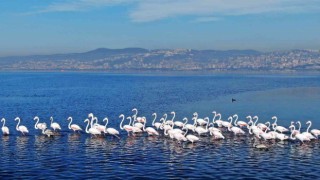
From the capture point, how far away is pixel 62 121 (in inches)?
2286

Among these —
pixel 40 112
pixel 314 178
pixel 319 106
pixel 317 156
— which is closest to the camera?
pixel 314 178

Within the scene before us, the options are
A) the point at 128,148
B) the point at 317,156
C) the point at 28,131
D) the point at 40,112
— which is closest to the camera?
the point at 317,156

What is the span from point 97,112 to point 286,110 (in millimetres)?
29182

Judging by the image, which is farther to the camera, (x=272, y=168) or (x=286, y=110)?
(x=286, y=110)

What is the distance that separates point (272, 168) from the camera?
32.5m

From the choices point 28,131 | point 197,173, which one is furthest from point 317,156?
point 28,131

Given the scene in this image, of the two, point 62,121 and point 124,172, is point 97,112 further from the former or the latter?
point 124,172

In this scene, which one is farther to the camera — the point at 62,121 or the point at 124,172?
the point at 62,121

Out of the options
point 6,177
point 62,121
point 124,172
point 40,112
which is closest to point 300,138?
point 124,172

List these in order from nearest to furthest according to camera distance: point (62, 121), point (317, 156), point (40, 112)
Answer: point (317, 156), point (62, 121), point (40, 112)

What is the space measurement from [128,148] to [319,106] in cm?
4709

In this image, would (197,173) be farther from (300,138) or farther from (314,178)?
(300,138)

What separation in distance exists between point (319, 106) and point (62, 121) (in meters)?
43.0

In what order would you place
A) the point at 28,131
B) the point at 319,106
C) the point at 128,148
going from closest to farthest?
1. the point at 128,148
2. the point at 28,131
3. the point at 319,106
